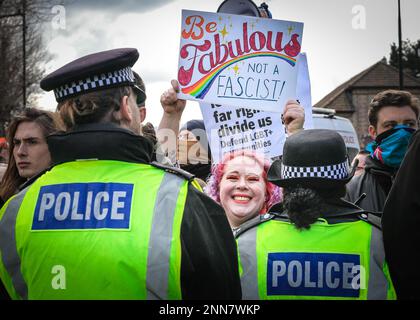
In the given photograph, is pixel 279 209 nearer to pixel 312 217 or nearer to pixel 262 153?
pixel 312 217

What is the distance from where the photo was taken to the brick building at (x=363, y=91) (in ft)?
152

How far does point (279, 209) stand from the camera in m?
2.74

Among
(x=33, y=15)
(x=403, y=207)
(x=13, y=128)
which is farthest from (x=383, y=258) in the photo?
(x=33, y=15)

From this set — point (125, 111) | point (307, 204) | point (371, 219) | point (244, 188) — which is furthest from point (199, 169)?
point (125, 111)

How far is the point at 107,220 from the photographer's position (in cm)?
197

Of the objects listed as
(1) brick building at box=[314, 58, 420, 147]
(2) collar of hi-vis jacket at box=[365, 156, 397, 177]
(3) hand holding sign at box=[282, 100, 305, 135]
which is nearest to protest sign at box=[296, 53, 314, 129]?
(3) hand holding sign at box=[282, 100, 305, 135]

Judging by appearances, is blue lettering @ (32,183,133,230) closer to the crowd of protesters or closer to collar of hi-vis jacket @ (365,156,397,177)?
the crowd of protesters

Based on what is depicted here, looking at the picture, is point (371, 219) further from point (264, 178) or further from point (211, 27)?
point (211, 27)

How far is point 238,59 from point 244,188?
0.91 meters

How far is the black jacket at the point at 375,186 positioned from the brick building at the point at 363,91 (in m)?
42.3

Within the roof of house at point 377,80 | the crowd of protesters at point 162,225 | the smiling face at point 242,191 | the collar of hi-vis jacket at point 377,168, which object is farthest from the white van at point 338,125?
the roof of house at point 377,80

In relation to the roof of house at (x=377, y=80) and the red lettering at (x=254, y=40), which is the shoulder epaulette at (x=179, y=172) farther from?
the roof of house at (x=377, y=80)

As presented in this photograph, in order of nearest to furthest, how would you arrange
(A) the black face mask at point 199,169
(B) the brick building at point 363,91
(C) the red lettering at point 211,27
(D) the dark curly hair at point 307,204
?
1. (D) the dark curly hair at point 307,204
2. (C) the red lettering at point 211,27
3. (A) the black face mask at point 199,169
4. (B) the brick building at point 363,91
